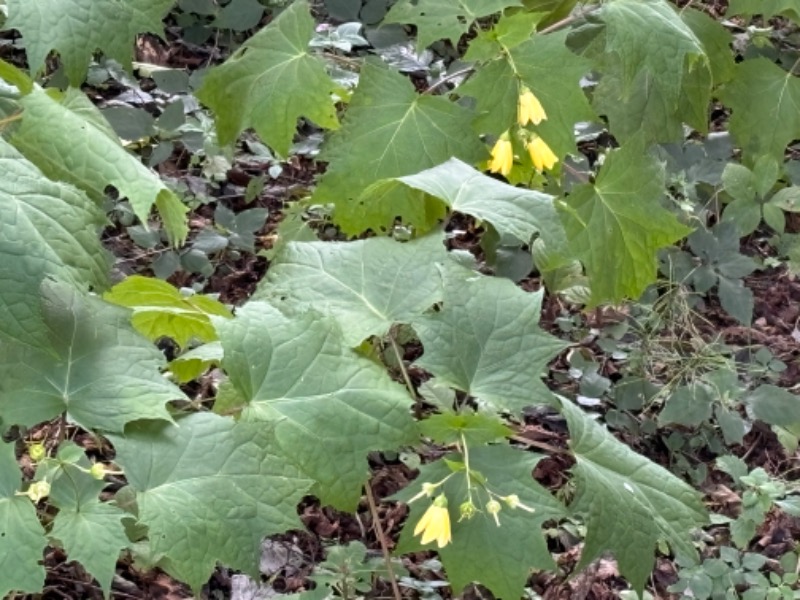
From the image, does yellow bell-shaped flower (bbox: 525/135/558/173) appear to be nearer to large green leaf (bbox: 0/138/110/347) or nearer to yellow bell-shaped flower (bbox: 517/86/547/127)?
yellow bell-shaped flower (bbox: 517/86/547/127)

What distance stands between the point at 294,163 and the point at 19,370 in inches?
83.3

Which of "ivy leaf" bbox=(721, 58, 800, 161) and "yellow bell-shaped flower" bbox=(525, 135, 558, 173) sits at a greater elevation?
"yellow bell-shaped flower" bbox=(525, 135, 558, 173)

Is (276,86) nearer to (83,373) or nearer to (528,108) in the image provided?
(528,108)

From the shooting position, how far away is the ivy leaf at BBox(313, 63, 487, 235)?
2.01 m

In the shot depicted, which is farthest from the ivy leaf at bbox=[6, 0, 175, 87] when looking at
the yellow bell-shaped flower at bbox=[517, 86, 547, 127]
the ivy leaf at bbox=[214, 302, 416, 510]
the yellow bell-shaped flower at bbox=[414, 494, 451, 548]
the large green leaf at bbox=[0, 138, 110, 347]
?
the yellow bell-shaped flower at bbox=[414, 494, 451, 548]

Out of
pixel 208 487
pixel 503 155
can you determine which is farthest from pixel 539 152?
pixel 208 487

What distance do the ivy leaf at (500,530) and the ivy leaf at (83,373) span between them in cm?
44

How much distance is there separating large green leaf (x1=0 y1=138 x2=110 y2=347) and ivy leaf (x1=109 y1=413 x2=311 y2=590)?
0.69ft

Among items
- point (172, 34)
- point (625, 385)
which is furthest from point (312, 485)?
point (172, 34)

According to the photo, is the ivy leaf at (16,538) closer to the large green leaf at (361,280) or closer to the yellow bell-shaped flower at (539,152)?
the large green leaf at (361,280)

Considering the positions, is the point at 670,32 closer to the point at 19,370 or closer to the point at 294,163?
the point at 19,370

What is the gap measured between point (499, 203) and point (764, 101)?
4.80 feet

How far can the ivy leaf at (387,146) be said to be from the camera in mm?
2006

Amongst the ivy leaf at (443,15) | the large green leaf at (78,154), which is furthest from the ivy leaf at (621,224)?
the large green leaf at (78,154)
